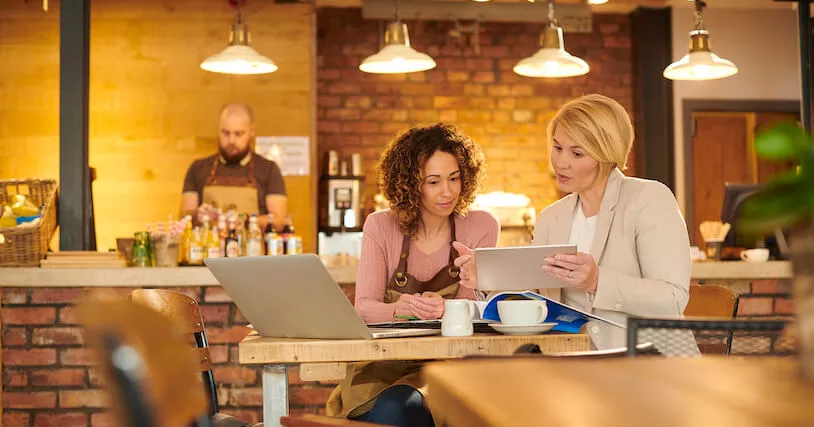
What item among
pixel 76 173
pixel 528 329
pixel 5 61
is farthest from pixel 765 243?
pixel 5 61

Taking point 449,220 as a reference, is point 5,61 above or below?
above

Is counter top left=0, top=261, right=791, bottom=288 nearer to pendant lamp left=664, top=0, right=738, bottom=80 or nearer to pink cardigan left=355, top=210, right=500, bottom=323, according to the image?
pink cardigan left=355, top=210, right=500, bottom=323

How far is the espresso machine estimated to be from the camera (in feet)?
23.5

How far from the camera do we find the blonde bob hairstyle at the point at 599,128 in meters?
2.63

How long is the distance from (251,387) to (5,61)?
14.0ft

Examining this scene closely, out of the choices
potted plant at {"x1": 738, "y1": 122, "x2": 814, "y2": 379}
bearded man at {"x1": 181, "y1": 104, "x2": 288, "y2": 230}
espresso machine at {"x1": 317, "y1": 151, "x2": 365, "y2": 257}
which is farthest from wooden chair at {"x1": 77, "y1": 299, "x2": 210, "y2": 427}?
espresso machine at {"x1": 317, "y1": 151, "x2": 365, "y2": 257}

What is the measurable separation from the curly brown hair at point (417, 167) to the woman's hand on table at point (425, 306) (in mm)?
361

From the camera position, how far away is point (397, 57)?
4.80 metres

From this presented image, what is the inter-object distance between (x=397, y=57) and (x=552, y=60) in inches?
31.5

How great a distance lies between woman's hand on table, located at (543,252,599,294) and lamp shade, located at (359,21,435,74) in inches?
103

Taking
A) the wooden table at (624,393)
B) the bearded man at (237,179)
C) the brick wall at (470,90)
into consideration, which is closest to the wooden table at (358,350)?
the wooden table at (624,393)

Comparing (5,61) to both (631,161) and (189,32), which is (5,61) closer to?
(189,32)

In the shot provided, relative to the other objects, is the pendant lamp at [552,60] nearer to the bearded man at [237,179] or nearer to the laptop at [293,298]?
the bearded man at [237,179]

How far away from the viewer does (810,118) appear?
5695 millimetres
